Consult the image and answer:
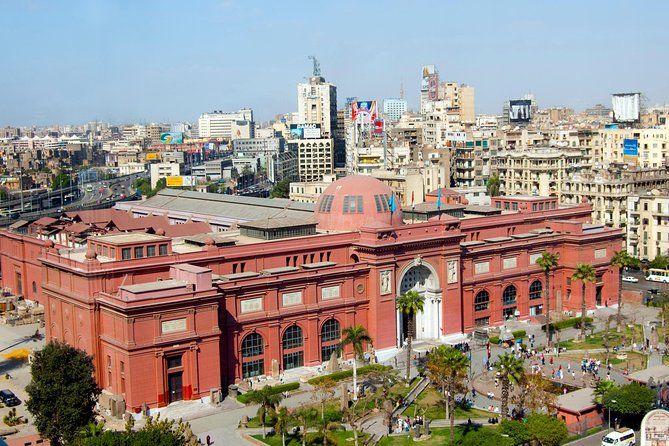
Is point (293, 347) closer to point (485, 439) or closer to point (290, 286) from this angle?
point (290, 286)

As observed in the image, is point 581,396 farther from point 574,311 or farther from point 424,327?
point 574,311

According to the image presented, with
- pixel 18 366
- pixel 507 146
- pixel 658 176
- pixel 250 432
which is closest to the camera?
pixel 250 432

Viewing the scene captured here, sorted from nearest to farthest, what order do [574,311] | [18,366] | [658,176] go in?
[18,366] < [574,311] < [658,176]

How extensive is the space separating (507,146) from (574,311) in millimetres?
90630

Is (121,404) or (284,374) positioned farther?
(284,374)

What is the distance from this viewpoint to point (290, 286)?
71.6 m

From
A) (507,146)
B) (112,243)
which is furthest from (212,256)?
(507,146)

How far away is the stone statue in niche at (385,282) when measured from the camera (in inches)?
2982

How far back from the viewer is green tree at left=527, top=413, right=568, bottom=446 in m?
53.4

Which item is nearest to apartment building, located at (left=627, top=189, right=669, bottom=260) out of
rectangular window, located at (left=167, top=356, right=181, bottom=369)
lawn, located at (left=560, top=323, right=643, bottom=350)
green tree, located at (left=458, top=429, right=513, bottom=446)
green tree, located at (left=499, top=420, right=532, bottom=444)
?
lawn, located at (left=560, top=323, right=643, bottom=350)

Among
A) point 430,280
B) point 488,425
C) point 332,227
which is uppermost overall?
point 332,227

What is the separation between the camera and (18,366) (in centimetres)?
7662

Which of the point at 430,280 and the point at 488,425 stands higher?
the point at 430,280

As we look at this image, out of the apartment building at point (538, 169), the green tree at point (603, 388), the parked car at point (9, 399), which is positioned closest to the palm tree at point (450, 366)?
the green tree at point (603, 388)
